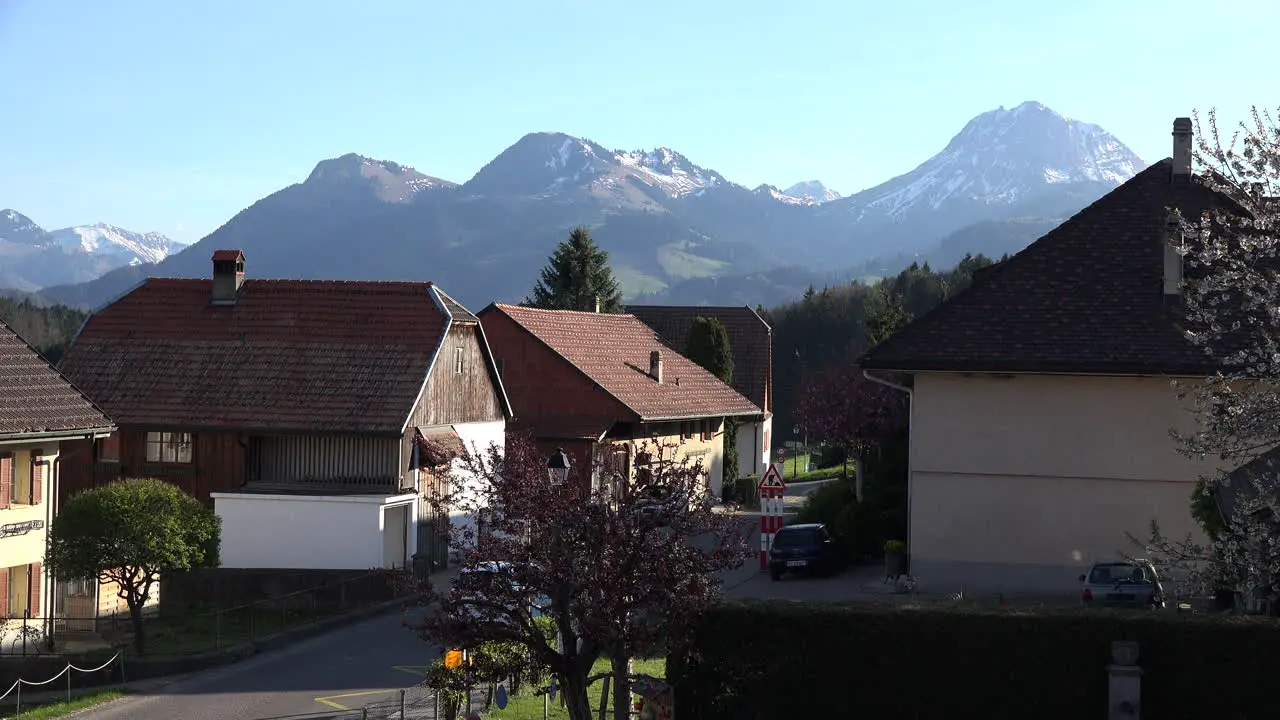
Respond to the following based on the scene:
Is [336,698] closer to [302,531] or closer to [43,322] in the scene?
[302,531]

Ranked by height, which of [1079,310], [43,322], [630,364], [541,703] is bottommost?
[541,703]

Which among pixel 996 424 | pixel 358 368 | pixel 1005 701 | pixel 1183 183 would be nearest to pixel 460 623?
pixel 1005 701

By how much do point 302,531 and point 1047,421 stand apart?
17208 mm

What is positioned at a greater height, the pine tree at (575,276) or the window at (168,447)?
the pine tree at (575,276)

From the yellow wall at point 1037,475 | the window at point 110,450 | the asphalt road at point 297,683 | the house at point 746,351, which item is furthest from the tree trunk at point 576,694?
the house at point 746,351

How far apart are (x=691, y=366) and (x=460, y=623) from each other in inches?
1702

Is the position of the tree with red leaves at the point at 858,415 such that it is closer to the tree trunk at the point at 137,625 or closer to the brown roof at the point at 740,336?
the tree trunk at the point at 137,625

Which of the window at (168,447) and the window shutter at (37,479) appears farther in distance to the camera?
the window at (168,447)

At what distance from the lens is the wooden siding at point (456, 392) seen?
3850 cm

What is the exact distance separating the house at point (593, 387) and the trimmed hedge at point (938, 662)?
88.1 ft

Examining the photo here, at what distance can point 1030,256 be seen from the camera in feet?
104

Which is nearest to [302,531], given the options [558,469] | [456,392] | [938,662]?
[456,392]

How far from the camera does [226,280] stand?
42.3m

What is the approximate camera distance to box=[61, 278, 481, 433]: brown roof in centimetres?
3819
